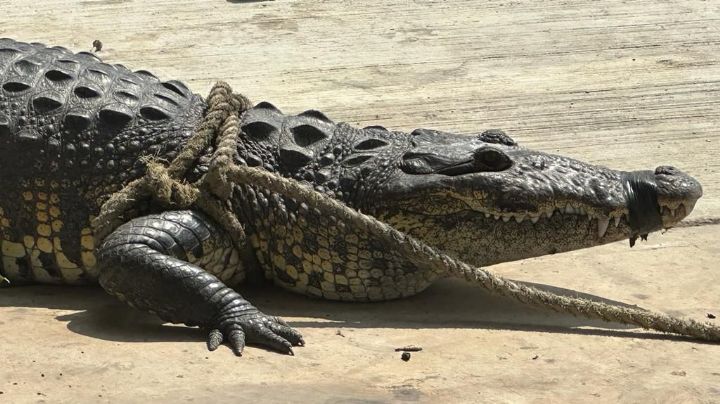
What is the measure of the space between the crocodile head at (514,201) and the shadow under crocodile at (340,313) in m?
0.25

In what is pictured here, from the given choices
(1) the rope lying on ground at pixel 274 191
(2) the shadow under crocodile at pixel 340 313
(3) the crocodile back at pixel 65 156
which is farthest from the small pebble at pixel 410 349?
(3) the crocodile back at pixel 65 156

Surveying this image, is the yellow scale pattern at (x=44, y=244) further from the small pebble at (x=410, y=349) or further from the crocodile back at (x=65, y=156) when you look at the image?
the small pebble at (x=410, y=349)

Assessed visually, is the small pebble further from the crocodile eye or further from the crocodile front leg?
the crocodile eye

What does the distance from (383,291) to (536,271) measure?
94cm

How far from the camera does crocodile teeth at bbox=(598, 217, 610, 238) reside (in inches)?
225

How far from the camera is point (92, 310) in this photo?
18.5 feet

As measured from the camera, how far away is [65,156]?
19.1 feet

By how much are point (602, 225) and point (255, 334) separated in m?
1.67

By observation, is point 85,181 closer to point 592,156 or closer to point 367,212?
point 367,212

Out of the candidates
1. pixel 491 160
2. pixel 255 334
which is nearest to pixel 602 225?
pixel 491 160

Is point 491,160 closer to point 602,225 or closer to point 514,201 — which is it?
point 514,201

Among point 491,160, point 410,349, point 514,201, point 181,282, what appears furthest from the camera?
point 491,160

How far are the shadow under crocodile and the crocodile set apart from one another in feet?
0.29

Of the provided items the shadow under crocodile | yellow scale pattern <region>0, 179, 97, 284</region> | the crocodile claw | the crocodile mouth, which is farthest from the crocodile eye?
yellow scale pattern <region>0, 179, 97, 284</region>
